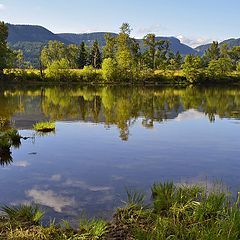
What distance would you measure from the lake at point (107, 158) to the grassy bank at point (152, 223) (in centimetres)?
125

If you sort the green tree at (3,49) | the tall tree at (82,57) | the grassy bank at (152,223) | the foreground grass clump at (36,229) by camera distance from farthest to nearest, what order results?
1. the tall tree at (82,57)
2. the green tree at (3,49)
3. the foreground grass clump at (36,229)
4. the grassy bank at (152,223)

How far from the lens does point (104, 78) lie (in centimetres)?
10706

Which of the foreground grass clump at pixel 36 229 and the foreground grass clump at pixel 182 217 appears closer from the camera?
the foreground grass clump at pixel 182 217

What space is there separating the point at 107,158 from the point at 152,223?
10.4 meters

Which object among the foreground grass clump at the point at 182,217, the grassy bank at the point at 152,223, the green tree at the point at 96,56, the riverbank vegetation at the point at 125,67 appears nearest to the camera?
the foreground grass clump at the point at 182,217

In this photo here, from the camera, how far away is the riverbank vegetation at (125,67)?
103 metres

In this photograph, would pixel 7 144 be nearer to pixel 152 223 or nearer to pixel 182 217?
pixel 152 223

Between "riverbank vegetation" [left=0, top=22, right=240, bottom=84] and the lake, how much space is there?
6387 centimetres

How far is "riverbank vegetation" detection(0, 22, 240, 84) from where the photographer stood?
339 feet

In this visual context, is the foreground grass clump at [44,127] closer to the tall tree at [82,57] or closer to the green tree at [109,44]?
the green tree at [109,44]

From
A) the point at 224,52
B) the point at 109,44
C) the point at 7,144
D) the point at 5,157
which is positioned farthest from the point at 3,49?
the point at 224,52

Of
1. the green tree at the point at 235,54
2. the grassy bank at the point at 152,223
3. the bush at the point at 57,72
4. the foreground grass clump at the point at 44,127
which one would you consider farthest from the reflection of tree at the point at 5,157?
the green tree at the point at 235,54

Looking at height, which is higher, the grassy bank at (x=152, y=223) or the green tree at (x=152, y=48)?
the green tree at (x=152, y=48)

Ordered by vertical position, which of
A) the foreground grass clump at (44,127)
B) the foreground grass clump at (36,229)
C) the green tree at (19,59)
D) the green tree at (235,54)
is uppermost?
the green tree at (235,54)
